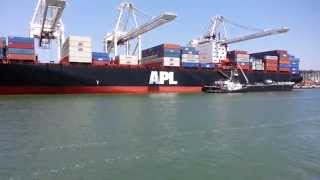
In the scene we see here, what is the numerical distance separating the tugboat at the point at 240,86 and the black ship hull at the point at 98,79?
1.46 metres

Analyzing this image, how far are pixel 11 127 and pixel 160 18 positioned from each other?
30323 mm

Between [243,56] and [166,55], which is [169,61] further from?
[243,56]

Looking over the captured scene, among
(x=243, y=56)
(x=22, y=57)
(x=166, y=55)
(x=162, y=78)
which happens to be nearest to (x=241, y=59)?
(x=243, y=56)

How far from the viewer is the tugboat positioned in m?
65.4

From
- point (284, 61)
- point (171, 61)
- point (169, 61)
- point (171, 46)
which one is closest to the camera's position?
point (169, 61)

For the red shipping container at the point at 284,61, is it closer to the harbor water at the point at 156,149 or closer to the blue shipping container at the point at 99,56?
the blue shipping container at the point at 99,56

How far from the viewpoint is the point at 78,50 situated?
2137 inches

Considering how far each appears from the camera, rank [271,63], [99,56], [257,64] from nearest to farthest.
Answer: [99,56] < [257,64] < [271,63]

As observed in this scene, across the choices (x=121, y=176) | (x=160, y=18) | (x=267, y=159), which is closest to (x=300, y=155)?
(x=267, y=159)

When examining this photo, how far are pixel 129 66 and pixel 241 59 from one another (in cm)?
2397

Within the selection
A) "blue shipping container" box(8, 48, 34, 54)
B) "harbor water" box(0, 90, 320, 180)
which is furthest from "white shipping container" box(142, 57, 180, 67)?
"harbor water" box(0, 90, 320, 180)

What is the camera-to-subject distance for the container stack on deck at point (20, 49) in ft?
160

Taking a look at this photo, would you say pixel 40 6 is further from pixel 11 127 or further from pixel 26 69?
pixel 11 127

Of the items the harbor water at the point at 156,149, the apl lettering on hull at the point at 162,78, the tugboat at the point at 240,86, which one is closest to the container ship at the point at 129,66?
the apl lettering on hull at the point at 162,78
